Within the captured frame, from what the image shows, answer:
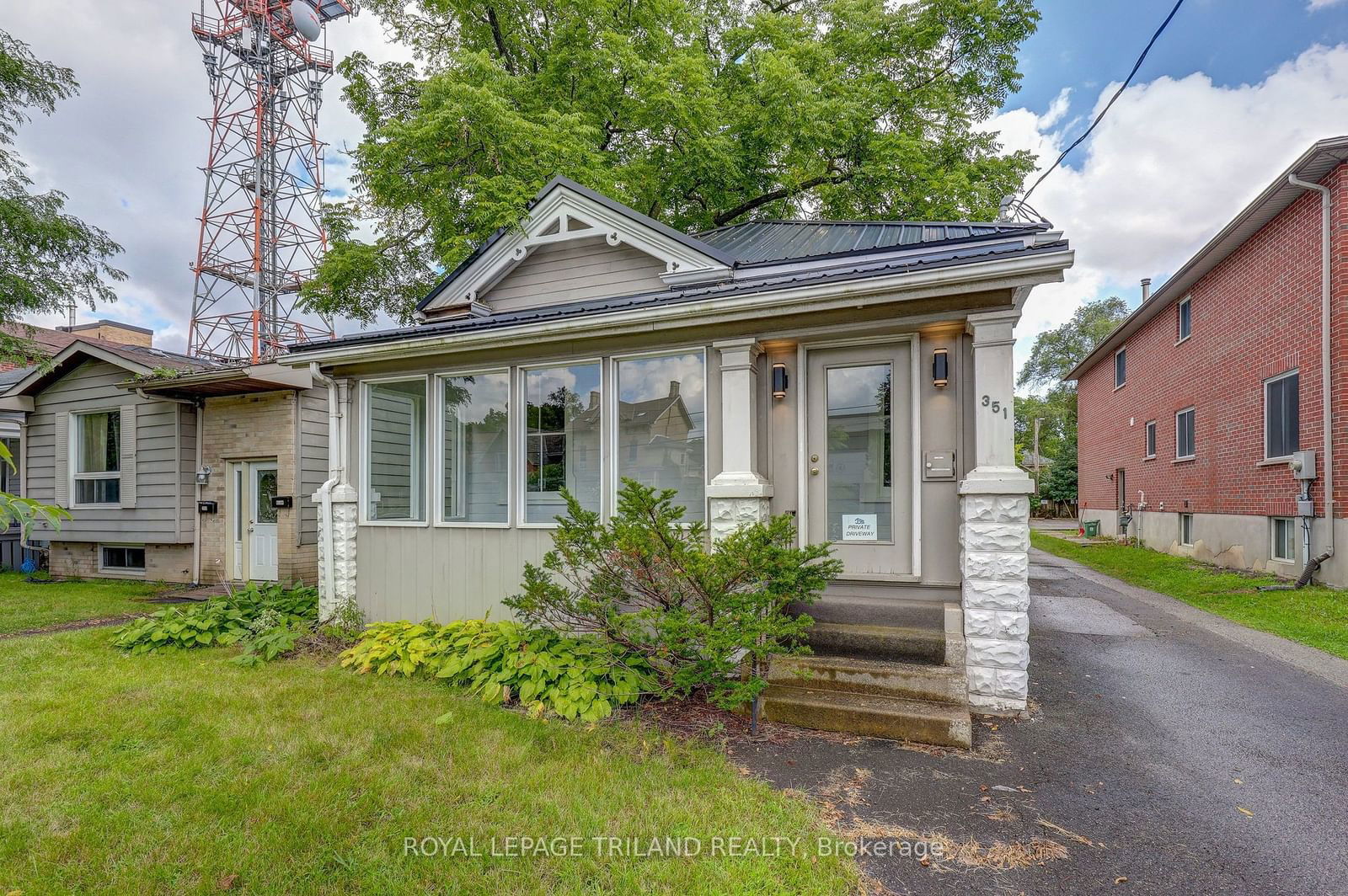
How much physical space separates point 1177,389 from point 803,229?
10.1 metres

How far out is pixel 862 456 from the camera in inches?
188

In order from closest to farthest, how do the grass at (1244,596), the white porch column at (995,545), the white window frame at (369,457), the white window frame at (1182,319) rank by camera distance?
the white porch column at (995,545) → the white window frame at (369,457) → the grass at (1244,596) → the white window frame at (1182,319)

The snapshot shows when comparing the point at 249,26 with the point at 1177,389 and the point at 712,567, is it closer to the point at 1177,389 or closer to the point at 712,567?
the point at 712,567

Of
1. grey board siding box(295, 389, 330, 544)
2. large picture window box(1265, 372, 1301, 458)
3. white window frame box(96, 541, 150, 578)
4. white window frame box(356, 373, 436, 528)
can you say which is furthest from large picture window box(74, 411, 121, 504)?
large picture window box(1265, 372, 1301, 458)

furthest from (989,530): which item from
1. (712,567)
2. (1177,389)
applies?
(1177,389)

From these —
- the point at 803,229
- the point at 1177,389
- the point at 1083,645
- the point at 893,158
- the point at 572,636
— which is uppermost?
the point at 893,158

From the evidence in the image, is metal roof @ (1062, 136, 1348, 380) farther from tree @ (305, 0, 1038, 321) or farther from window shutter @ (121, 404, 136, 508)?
window shutter @ (121, 404, 136, 508)

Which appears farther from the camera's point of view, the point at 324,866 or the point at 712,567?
the point at 712,567

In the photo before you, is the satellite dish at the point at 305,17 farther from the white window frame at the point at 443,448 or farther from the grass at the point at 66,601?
the white window frame at the point at 443,448

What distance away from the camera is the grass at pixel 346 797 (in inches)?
99.7

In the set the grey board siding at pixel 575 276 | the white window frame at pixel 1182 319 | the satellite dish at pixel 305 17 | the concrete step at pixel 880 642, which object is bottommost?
the concrete step at pixel 880 642

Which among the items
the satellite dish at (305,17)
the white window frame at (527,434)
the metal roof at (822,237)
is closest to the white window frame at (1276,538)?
the metal roof at (822,237)

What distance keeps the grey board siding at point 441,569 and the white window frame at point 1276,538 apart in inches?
411

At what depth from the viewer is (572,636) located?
5.08 meters
